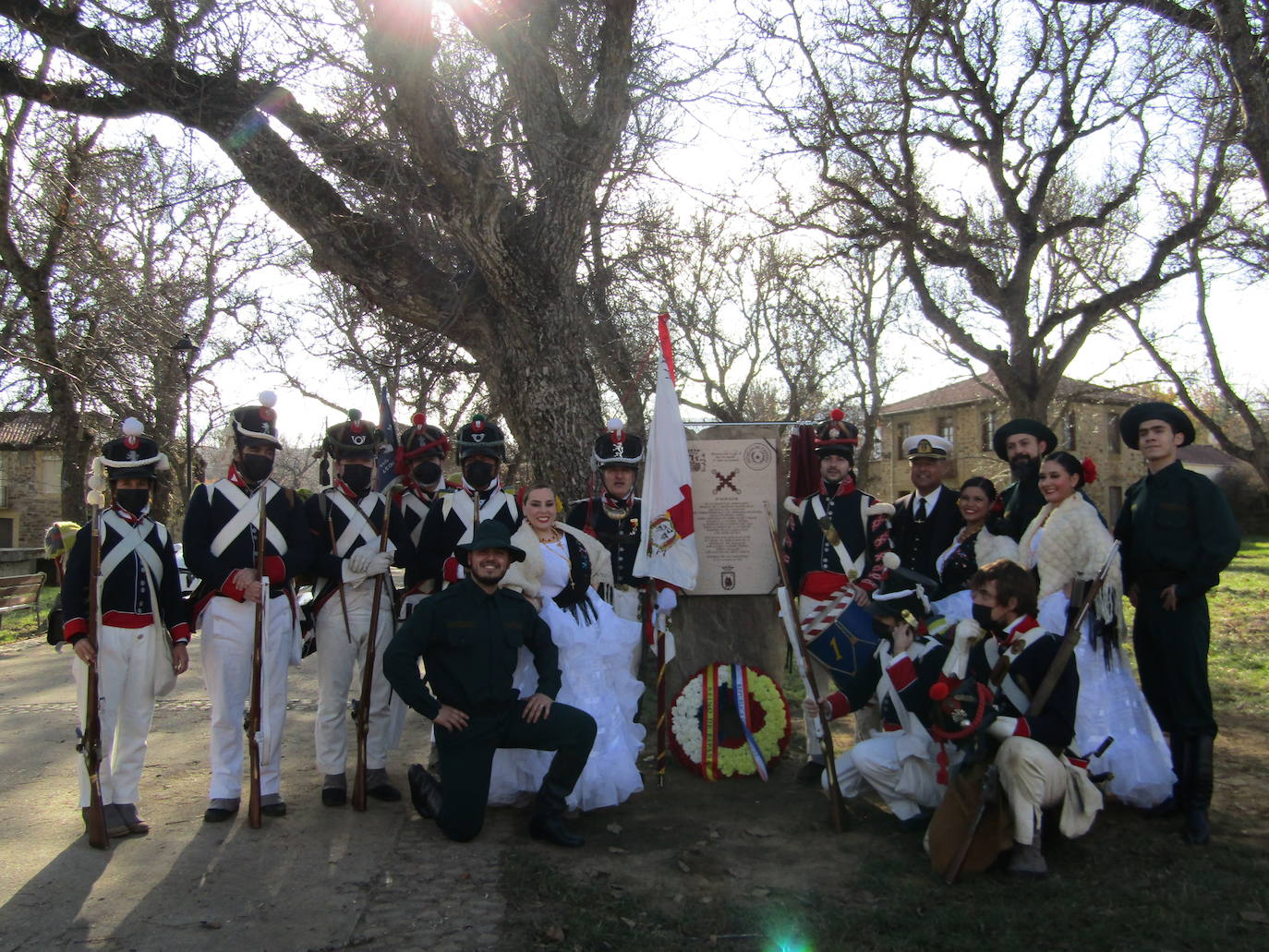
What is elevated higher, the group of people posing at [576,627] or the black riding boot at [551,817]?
the group of people posing at [576,627]

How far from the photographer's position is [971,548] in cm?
592

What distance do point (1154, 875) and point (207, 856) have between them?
4.50 m

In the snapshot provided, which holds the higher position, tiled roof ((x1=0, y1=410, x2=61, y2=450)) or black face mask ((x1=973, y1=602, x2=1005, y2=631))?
tiled roof ((x1=0, y1=410, x2=61, y2=450))

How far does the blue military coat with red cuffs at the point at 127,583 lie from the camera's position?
16.5 ft

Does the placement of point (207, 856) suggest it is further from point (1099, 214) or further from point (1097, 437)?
point (1097, 437)

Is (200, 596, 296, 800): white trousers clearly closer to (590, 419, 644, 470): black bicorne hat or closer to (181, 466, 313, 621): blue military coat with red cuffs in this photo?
(181, 466, 313, 621): blue military coat with red cuffs

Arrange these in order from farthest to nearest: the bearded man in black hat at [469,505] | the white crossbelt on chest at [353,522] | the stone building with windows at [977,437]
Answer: the stone building with windows at [977,437]
the bearded man in black hat at [469,505]
the white crossbelt on chest at [353,522]

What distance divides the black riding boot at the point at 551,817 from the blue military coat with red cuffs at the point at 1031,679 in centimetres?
219

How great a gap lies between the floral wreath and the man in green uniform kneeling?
129 cm

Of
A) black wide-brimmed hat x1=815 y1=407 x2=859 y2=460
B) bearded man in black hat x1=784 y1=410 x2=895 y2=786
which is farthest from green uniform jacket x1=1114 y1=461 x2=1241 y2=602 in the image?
black wide-brimmed hat x1=815 y1=407 x2=859 y2=460

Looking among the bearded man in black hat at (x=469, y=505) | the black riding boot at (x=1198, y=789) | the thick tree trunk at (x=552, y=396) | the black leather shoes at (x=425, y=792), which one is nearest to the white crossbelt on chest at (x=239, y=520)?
the bearded man in black hat at (x=469, y=505)

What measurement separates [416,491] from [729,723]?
8.53 feet

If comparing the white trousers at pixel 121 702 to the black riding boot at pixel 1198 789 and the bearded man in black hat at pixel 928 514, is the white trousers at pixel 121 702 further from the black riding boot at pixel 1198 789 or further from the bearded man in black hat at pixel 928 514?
the black riding boot at pixel 1198 789

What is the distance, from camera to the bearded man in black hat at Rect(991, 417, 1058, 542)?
234 inches
